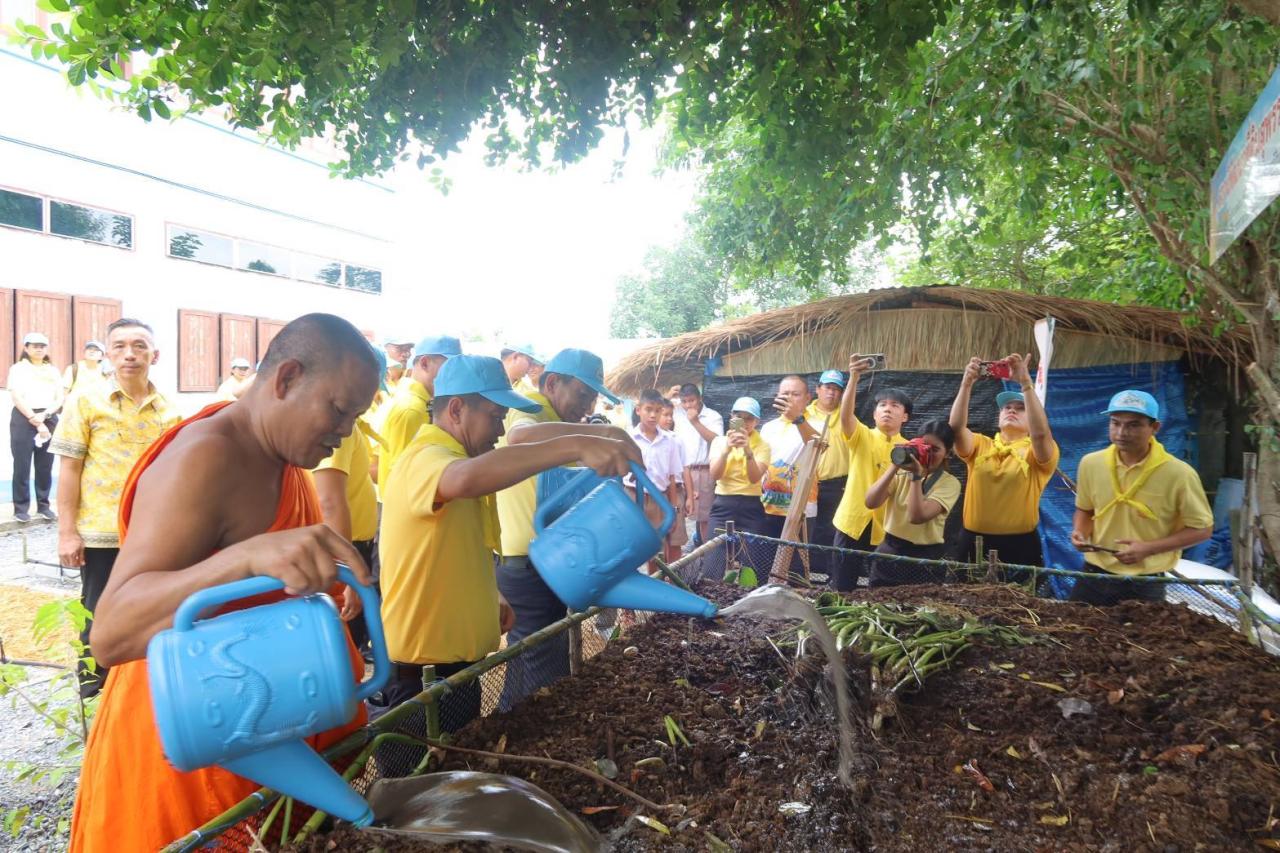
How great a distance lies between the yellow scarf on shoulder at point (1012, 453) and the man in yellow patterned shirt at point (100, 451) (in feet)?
15.2

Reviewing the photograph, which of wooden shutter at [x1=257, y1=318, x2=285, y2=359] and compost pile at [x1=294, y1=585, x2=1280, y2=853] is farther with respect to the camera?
wooden shutter at [x1=257, y1=318, x2=285, y2=359]

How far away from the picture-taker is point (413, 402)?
13.9ft

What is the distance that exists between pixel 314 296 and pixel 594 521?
48.5ft

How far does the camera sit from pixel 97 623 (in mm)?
1209

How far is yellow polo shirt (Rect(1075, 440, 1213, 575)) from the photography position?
3615mm

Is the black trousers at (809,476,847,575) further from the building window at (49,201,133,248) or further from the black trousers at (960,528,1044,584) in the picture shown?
the building window at (49,201,133,248)

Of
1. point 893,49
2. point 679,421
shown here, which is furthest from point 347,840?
point 679,421

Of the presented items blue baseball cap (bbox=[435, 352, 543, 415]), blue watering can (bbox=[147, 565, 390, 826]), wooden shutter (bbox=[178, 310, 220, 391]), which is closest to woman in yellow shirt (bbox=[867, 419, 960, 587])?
blue baseball cap (bbox=[435, 352, 543, 415])

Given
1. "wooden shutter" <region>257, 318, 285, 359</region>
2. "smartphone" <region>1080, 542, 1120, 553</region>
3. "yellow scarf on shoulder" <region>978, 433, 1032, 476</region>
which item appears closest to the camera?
"smartphone" <region>1080, 542, 1120, 553</region>

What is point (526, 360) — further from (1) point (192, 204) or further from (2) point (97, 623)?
(1) point (192, 204)

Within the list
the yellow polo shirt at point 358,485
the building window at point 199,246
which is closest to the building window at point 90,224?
the building window at point 199,246

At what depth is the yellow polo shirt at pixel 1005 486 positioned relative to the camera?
4.30 m

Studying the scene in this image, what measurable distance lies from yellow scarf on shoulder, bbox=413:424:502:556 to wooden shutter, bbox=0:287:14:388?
1050 centimetres

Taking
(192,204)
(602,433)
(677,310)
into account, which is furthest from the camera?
(677,310)
